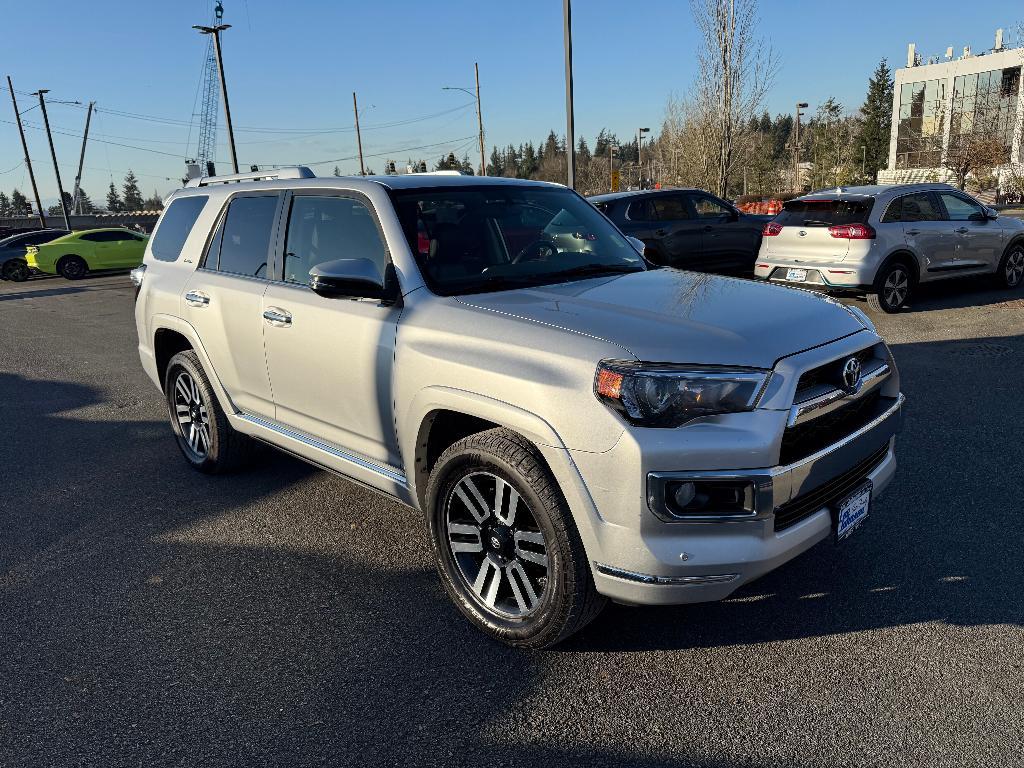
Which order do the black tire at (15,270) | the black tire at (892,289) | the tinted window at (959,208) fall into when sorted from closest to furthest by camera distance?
the black tire at (892,289) → the tinted window at (959,208) → the black tire at (15,270)

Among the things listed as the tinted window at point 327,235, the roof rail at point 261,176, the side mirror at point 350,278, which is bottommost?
the side mirror at point 350,278

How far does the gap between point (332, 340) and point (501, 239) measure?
98 cm

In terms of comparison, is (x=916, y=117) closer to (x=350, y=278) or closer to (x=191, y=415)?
(x=191, y=415)

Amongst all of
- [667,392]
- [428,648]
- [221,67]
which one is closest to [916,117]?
[221,67]

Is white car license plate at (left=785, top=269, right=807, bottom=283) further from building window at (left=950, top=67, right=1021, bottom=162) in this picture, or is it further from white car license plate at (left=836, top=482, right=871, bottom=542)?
building window at (left=950, top=67, right=1021, bottom=162)

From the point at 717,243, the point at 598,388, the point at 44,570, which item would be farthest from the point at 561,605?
the point at 717,243

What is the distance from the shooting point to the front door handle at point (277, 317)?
12.9ft

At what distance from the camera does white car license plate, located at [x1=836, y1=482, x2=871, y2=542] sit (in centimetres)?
292

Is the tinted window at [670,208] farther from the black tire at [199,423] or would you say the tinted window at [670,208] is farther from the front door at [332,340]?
the front door at [332,340]

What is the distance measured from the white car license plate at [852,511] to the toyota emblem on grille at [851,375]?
0.42 metres

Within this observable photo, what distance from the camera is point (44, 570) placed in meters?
3.89

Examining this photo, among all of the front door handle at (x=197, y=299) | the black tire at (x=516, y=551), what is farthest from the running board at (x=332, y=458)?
the front door handle at (x=197, y=299)

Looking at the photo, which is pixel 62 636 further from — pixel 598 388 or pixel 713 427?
pixel 713 427

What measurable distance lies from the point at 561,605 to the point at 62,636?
2.18 metres
